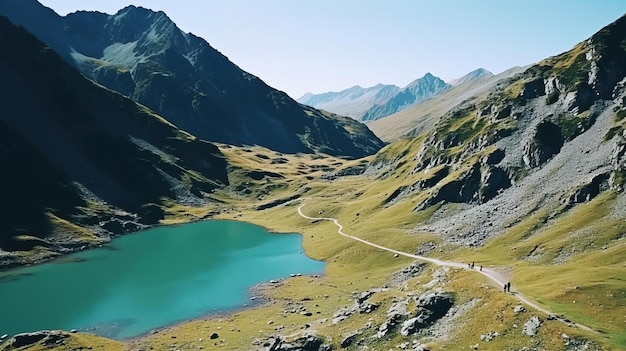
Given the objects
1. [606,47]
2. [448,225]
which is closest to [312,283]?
[448,225]

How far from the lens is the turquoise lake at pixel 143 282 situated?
9931cm

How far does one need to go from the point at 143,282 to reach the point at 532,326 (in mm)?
102060

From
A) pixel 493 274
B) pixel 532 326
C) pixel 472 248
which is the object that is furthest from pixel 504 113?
pixel 532 326

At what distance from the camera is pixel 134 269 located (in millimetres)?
145250

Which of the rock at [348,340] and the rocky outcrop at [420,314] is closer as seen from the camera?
the rocky outcrop at [420,314]

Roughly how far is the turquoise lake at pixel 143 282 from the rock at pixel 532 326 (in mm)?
63071

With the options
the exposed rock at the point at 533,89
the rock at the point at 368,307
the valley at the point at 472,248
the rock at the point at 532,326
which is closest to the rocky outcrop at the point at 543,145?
the valley at the point at 472,248

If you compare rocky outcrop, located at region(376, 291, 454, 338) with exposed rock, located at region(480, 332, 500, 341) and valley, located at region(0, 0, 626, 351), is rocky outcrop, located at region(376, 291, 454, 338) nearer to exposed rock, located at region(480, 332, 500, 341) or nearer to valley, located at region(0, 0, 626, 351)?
valley, located at region(0, 0, 626, 351)

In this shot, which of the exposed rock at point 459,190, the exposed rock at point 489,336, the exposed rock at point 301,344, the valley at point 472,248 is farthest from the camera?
the exposed rock at point 459,190

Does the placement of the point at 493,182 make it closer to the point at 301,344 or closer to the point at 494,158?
the point at 494,158

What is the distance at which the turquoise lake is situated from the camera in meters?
99.3

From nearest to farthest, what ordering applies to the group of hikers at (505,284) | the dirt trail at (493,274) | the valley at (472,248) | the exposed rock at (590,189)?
the dirt trail at (493,274) < the valley at (472,248) < the group of hikers at (505,284) < the exposed rock at (590,189)

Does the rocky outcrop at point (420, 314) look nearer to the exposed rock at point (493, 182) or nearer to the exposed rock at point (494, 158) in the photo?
the exposed rock at point (493, 182)

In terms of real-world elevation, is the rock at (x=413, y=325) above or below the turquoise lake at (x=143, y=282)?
above
